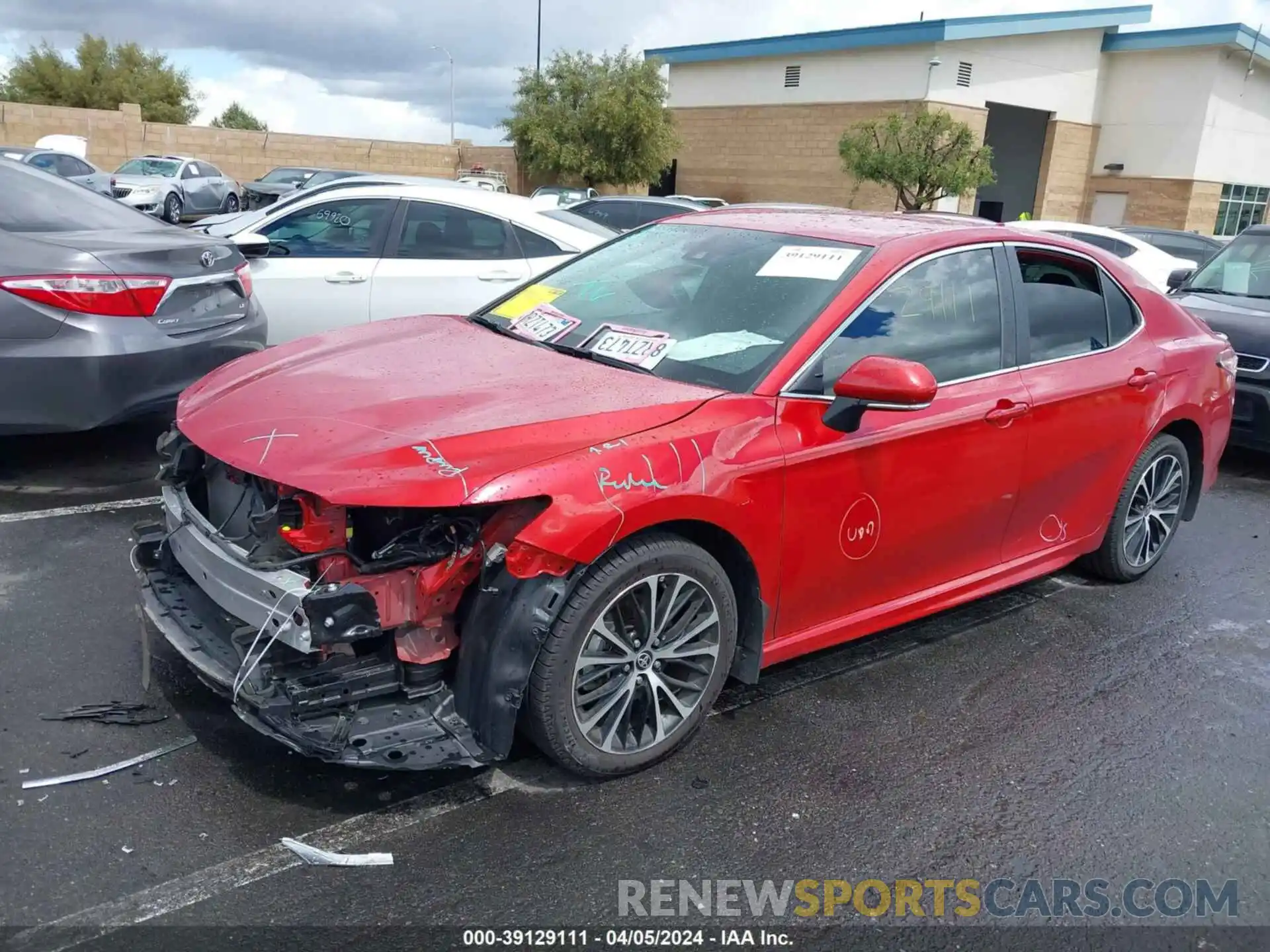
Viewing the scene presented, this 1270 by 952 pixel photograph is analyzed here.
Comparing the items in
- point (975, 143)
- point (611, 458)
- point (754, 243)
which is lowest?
point (611, 458)

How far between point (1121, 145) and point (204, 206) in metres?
28.0

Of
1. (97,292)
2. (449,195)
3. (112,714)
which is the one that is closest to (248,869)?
(112,714)

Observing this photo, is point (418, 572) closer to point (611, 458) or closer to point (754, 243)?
point (611, 458)

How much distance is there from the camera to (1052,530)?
4418mm

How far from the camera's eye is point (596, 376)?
3420 millimetres

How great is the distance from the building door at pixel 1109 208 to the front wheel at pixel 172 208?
91.4 feet

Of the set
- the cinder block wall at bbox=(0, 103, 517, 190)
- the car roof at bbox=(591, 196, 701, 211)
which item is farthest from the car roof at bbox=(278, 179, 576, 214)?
the cinder block wall at bbox=(0, 103, 517, 190)

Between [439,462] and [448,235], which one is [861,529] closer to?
[439,462]

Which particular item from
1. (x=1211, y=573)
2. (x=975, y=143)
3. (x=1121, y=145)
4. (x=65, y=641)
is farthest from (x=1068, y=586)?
(x=1121, y=145)

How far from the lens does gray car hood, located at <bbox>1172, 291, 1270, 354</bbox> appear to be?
716cm

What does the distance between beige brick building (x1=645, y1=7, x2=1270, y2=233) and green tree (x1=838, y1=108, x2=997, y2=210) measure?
3.78 m

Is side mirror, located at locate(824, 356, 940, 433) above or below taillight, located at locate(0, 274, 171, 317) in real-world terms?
above

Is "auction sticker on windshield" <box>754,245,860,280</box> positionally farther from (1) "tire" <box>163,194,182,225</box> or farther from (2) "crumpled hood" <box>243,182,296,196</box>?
(1) "tire" <box>163,194,182,225</box>

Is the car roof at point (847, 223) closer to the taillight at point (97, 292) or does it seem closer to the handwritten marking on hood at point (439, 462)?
the handwritten marking on hood at point (439, 462)
